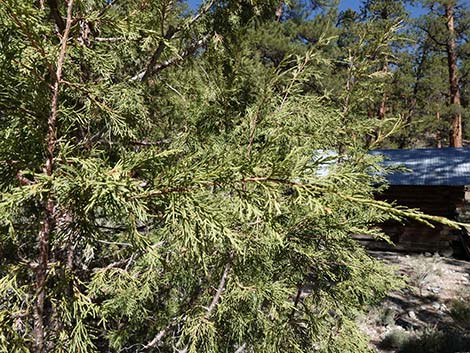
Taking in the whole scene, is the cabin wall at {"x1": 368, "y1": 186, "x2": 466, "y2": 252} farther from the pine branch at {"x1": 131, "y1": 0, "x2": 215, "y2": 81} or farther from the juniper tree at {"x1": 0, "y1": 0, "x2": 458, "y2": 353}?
the pine branch at {"x1": 131, "y1": 0, "x2": 215, "y2": 81}

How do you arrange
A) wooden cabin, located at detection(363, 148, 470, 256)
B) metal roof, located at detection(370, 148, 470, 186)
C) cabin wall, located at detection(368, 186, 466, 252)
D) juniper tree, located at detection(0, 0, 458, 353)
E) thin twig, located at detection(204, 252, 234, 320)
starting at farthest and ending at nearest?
cabin wall, located at detection(368, 186, 466, 252) → wooden cabin, located at detection(363, 148, 470, 256) → metal roof, located at detection(370, 148, 470, 186) → thin twig, located at detection(204, 252, 234, 320) → juniper tree, located at detection(0, 0, 458, 353)

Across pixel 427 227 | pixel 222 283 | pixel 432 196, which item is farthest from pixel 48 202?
pixel 432 196

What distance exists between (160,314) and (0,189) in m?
1.93

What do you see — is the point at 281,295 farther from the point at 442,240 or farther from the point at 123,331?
the point at 442,240

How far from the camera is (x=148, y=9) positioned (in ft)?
11.3

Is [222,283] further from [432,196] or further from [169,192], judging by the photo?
[432,196]

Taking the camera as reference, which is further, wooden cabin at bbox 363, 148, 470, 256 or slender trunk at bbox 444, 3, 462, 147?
slender trunk at bbox 444, 3, 462, 147

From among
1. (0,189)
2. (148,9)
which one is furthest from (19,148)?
(148,9)

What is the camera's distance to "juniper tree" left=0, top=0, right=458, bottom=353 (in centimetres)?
149

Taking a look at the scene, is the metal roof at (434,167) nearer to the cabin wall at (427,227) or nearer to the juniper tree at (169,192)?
the cabin wall at (427,227)

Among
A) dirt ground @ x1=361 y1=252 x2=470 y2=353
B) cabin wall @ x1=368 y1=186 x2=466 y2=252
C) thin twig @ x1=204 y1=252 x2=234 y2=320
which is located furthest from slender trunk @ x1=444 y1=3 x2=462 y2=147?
thin twig @ x1=204 y1=252 x2=234 y2=320

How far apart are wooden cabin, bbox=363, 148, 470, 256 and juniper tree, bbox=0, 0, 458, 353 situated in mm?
9352

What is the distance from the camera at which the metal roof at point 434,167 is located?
11.1 metres

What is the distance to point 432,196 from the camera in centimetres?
1195
